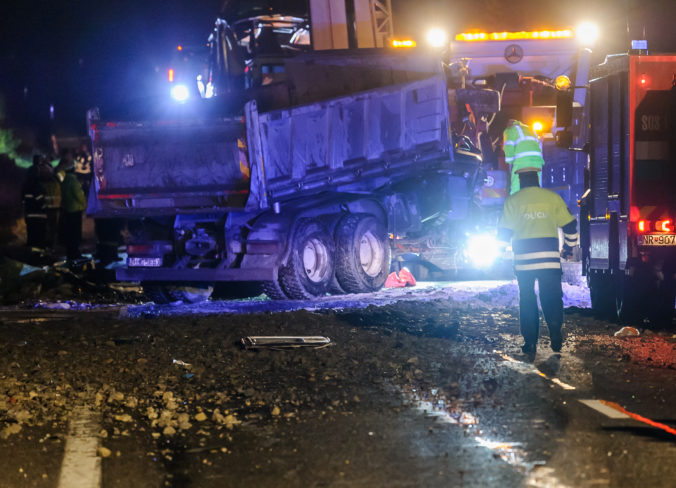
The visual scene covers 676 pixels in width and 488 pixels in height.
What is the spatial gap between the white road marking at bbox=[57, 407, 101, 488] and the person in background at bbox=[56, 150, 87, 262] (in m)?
11.4

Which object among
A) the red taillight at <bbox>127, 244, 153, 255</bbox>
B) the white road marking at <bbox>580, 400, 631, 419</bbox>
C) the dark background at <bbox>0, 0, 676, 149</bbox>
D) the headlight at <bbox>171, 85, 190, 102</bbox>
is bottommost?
the white road marking at <bbox>580, 400, 631, 419</bbox>

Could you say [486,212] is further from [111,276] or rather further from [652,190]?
[111,276]

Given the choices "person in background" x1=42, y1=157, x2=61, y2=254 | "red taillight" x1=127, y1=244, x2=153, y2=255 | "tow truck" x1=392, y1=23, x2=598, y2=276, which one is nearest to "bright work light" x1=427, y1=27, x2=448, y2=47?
"tow truck" x1=392, y1=23, x2=598, y2=276

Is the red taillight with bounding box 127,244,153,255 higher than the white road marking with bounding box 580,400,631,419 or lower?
higher

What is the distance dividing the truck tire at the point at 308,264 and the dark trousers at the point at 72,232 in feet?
20.3

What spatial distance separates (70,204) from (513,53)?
858 centimetres

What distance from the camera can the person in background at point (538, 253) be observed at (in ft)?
25.1

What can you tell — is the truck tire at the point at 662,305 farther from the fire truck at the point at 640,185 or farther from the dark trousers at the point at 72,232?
the dark trousers at the point at 72,232

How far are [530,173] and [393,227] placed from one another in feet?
18.5

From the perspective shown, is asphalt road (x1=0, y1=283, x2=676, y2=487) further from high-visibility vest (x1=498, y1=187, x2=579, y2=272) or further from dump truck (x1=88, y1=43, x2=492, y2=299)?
dump truck (x1=88, y1=43, x2=492, y2=299)

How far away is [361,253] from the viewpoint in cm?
1292

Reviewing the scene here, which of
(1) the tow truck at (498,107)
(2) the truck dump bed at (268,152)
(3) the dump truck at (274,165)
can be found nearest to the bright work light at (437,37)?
(1) the tow truck at (498,107)

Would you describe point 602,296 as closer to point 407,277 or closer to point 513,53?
point 407,277

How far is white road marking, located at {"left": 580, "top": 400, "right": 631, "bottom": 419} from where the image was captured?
5.24 metres
